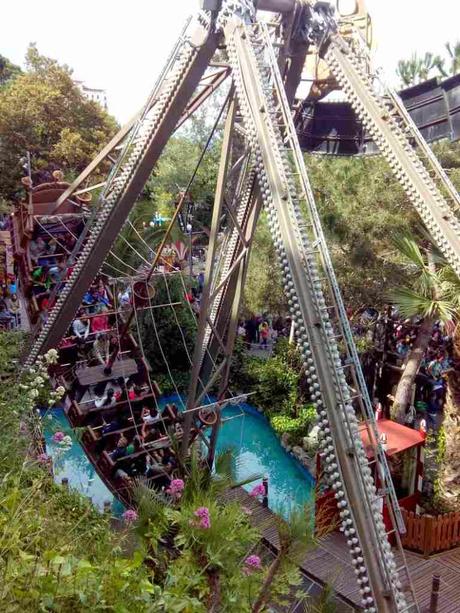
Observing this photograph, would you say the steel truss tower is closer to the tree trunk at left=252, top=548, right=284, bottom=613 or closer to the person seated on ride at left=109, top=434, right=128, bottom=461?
the tree trunk at left=252, top=548, right=284, bottom=613

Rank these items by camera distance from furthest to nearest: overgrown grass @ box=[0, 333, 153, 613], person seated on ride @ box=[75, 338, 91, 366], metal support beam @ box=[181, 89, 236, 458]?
person seated on ride @ box=[75, 338, 91, 366] < metal support beam @ box=[181, 89, 236, 458] < overgrown grass @ box=[0, 333, 153, 613]

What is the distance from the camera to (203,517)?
3.51m

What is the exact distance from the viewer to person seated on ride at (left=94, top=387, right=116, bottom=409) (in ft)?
33.7

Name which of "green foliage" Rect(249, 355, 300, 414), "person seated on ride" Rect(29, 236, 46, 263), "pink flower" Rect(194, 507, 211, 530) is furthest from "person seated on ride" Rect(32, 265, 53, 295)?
"pink flower" Rect(194, 507, 211, 530)

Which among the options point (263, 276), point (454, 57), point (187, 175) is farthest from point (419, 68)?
point (187, 175)

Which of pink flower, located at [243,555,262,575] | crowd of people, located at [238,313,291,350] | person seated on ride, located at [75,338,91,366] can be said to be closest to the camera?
pink flower, located at [243,555,262,575]

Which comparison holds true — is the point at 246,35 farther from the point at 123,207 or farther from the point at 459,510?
the point at 459,510

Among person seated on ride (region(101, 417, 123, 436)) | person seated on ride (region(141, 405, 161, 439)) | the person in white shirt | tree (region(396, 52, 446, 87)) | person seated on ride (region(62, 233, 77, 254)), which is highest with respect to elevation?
tree (region(396, 52, 446, 87))

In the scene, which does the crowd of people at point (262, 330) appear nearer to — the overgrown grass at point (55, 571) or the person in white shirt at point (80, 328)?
the person in white shirt at point (80, 328)

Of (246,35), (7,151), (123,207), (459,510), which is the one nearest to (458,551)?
(459,510)

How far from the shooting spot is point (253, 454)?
1566 centimetres

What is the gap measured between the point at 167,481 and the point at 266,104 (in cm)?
648

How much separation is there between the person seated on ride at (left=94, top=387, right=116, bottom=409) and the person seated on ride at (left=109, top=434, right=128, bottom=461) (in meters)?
0.83

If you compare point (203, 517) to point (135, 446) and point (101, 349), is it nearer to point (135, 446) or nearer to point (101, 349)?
point (135, 446)
